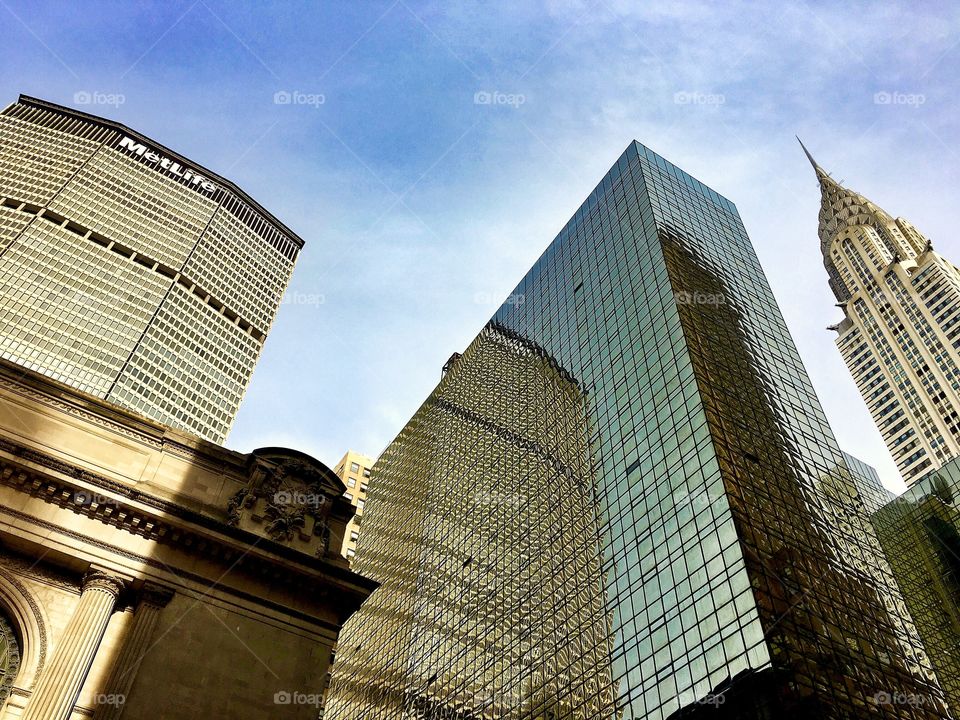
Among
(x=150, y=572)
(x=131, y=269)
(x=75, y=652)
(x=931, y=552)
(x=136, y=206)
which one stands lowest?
(x=75, y=652)

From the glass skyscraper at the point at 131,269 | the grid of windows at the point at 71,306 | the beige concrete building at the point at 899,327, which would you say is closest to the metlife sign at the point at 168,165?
the glass skyscraper at the point at 131,269

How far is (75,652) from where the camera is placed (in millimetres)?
24000

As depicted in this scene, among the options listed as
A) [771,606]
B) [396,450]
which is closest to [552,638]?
[771,606]

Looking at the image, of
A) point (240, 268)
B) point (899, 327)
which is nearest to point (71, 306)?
point (240, 268)

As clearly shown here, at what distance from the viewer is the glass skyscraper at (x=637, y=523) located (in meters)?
38.2

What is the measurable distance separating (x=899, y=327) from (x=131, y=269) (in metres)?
111

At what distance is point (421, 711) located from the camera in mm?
62000

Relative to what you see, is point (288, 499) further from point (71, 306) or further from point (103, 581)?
point (71, 306)

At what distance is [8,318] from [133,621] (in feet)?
212

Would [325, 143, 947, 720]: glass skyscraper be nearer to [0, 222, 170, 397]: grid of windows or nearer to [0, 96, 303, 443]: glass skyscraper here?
[0, 96, 303, 443]: glass skyscraper

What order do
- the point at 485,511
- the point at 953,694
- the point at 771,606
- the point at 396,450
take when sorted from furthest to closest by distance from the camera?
the point at 396,450
the point at 485,511
the point at 953,694
the point at 771,606

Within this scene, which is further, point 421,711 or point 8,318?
point 8,318

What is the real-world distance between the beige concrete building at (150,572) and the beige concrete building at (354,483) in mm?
67497

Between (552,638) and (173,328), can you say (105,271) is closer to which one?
(173,328)
